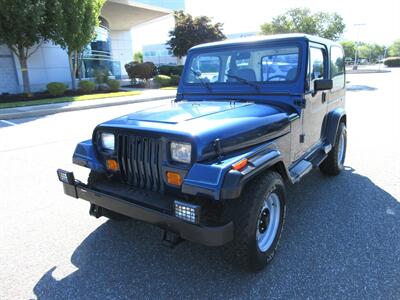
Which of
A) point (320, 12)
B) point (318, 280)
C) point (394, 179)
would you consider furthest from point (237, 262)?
point (320, 12)

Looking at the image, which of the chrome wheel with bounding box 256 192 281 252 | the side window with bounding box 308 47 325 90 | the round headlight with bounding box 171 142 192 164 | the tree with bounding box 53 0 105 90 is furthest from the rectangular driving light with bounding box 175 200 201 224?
the tree with bounding box 53 0 105 90

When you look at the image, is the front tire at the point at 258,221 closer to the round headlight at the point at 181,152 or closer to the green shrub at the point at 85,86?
the round headlight at the point at 181,152

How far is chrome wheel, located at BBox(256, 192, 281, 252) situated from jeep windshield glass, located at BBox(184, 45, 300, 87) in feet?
4.69

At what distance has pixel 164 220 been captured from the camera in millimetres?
2383

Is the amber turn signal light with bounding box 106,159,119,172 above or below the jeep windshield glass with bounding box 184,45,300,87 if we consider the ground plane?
below

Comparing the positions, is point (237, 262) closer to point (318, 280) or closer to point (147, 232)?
point (318, 280)

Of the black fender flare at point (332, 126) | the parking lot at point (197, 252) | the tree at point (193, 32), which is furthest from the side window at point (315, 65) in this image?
the tree at point (193, 32)

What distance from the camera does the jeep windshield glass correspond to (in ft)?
12.0

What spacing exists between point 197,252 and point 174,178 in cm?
91

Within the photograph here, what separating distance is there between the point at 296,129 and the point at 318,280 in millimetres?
1543

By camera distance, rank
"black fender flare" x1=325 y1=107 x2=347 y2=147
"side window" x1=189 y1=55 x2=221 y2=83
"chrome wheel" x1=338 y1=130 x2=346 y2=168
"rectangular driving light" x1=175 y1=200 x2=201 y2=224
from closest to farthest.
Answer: "rectangular driving light" x1=175 y1=200 x2=201 y2=224 → "side window" x1=189 y1=55 x2=221 y2=83 → "black fender flare" x1=325 y1=107 x2=347 y2=147 → "chrome wheel" x1=338 y1=130 x2=346 y2=168

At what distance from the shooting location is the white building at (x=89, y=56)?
18.6m

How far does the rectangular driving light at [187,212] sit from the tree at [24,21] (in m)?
15.4

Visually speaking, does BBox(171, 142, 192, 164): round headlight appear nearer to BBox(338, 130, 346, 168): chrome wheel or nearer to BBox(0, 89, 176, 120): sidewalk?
BBox(338, 130, 346, 168): chrome wheel
